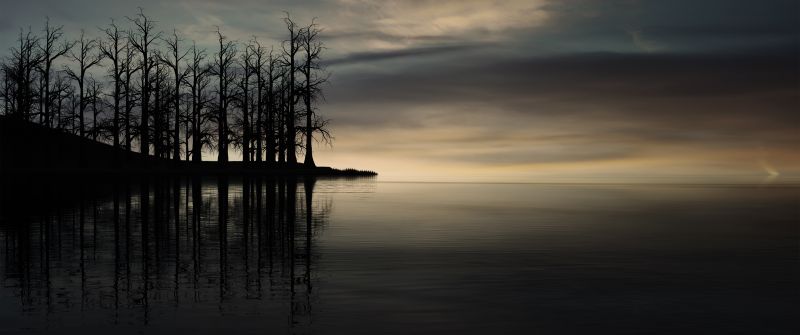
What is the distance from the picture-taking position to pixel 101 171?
6250cm

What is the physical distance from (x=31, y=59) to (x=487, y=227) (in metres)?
56.4

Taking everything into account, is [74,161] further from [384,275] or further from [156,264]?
[384,275]

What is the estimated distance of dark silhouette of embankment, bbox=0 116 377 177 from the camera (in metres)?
63.3

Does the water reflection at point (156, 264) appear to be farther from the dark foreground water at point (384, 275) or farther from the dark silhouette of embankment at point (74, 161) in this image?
the dark silhouette of embankment at point (74, 161)


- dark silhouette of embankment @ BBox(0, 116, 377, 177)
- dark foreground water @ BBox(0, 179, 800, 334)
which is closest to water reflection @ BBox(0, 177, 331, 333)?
dark foreground water @ BBox(0, 179, 800, 334)

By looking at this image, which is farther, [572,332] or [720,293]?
[720,293]

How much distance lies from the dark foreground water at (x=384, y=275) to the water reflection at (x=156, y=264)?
0.04 meters

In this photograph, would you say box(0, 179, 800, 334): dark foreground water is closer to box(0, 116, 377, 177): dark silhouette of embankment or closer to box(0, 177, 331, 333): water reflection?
box(0, 177, 331, 333): water reflection

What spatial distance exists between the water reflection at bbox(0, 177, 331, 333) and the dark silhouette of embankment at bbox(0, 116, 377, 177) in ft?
131

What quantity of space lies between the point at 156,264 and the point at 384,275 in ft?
13.4

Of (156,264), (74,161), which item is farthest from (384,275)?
(74,161)

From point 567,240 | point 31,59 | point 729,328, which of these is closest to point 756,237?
point 567,240

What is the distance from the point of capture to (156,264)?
13.4 m

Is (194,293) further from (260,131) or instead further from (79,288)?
Result: (260,131)
